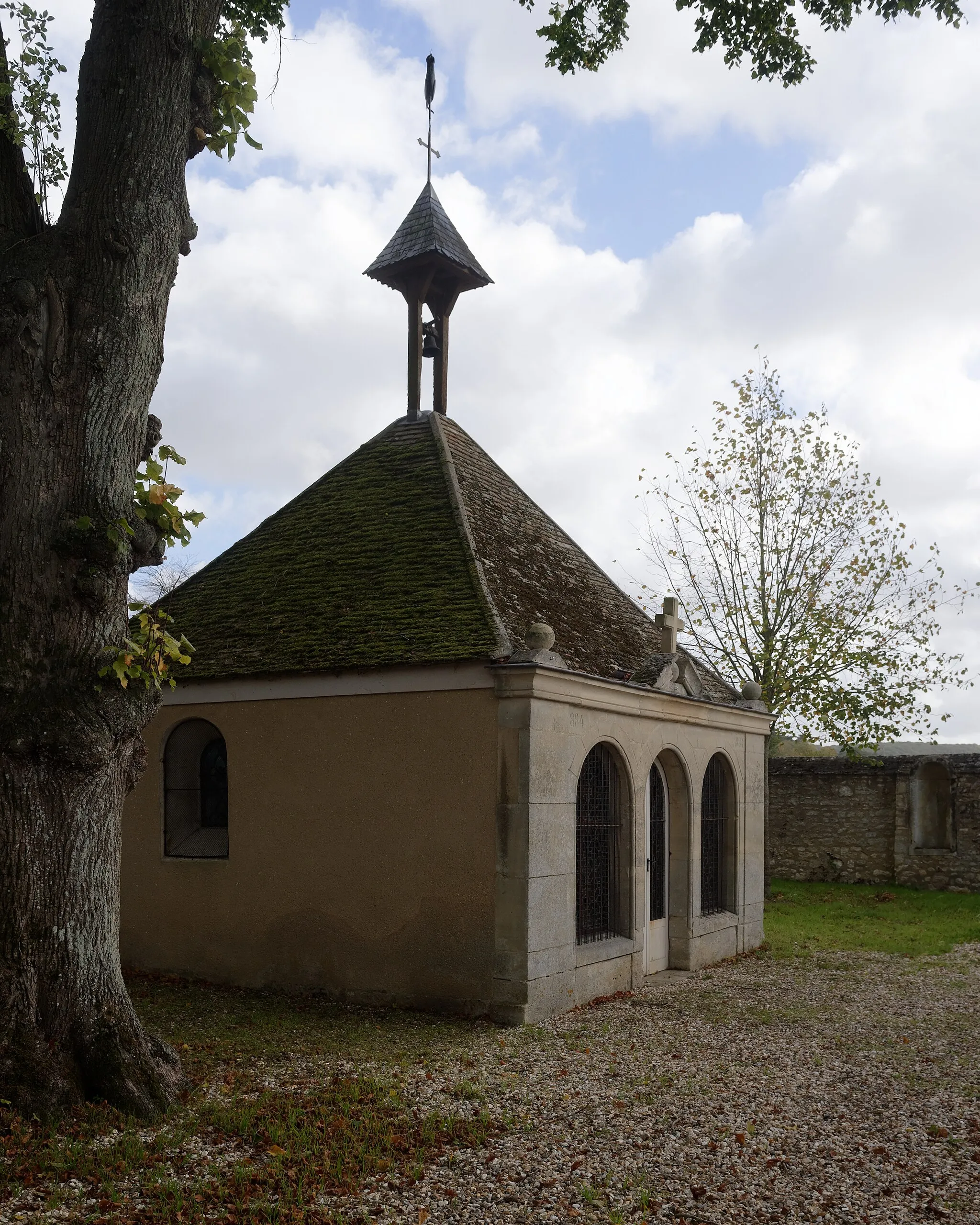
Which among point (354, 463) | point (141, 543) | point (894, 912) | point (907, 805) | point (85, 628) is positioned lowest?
point (894, 912)

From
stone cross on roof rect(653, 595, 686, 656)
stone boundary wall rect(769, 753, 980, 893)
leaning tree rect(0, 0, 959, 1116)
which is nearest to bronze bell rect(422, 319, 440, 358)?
stone cross on roof rect(653, 595, 686, 656)

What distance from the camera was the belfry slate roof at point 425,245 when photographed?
1409 cm

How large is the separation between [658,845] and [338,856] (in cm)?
416

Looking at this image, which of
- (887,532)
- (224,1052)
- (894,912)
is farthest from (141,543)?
(887,532)

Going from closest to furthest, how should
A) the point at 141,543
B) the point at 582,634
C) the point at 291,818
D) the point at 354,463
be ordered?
1. the point at 141,543
2. the point at 291,818
3. the point at 582,634
4. the point at 354,463

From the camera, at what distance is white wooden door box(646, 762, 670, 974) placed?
12414mm

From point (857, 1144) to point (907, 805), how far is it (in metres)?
15.4

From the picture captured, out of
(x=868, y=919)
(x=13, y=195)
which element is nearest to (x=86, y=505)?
(x=13, y=195)

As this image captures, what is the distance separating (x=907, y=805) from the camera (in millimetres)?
20766

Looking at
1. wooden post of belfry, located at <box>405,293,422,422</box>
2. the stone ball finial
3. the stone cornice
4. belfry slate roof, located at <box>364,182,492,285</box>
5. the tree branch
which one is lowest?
the stone cornice

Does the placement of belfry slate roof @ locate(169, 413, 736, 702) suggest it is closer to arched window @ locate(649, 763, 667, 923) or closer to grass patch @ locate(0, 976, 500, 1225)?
arched window @ locate(649, 763, 667, 923)

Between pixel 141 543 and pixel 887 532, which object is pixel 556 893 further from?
pixel 887 532

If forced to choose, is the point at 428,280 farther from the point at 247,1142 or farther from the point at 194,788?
the point at 247,1142

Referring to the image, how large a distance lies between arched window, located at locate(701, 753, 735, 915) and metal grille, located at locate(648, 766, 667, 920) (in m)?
1.15
